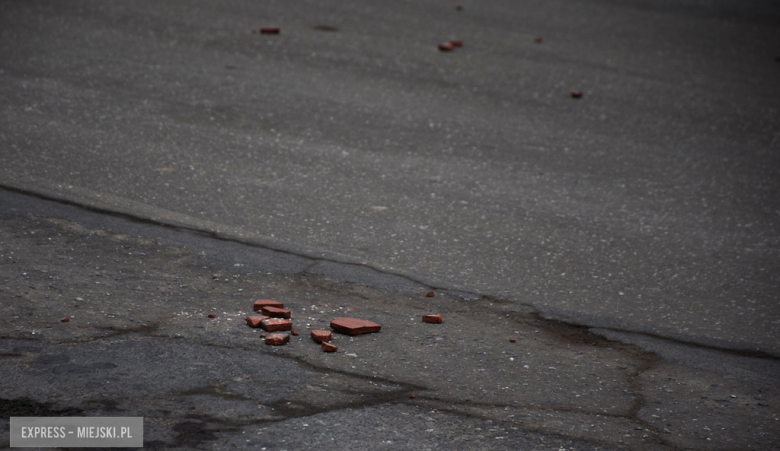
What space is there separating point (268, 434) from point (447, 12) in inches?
299

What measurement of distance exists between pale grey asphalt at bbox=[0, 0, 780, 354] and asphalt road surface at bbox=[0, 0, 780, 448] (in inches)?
0.9

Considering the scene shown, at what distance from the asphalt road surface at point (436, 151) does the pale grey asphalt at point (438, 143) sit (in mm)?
24

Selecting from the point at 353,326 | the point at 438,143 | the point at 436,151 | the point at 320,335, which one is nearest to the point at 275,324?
the point at 320,335

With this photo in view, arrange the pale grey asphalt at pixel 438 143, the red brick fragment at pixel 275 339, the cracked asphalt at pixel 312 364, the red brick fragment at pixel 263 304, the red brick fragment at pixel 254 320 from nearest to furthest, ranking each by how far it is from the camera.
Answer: the cracked asphalt at pixel 312 364, the red brick fragment at pixel 275 339, the red brick fragment at pixel 254 320, the red brick fragment at pixel 263 304, the pale grey asphalt at pixel 438 143

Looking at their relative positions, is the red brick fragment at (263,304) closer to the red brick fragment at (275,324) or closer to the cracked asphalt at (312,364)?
the cracked asphalt at (312,364)

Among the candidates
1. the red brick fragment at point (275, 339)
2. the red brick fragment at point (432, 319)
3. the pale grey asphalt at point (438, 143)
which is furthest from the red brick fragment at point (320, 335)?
the pale grey asphalt at point (438, 143)

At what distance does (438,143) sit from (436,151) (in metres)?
0.16

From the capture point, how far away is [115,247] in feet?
14.3

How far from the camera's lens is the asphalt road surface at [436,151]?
4.49 metres

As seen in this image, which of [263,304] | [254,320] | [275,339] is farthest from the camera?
[263,304]

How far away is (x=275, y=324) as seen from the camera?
12.0 feet

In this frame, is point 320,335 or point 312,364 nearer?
point 312,364

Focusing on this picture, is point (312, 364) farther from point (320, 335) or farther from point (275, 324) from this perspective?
point (275, 324)

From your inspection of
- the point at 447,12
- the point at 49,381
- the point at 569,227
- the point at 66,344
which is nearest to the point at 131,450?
the point at 49,381
